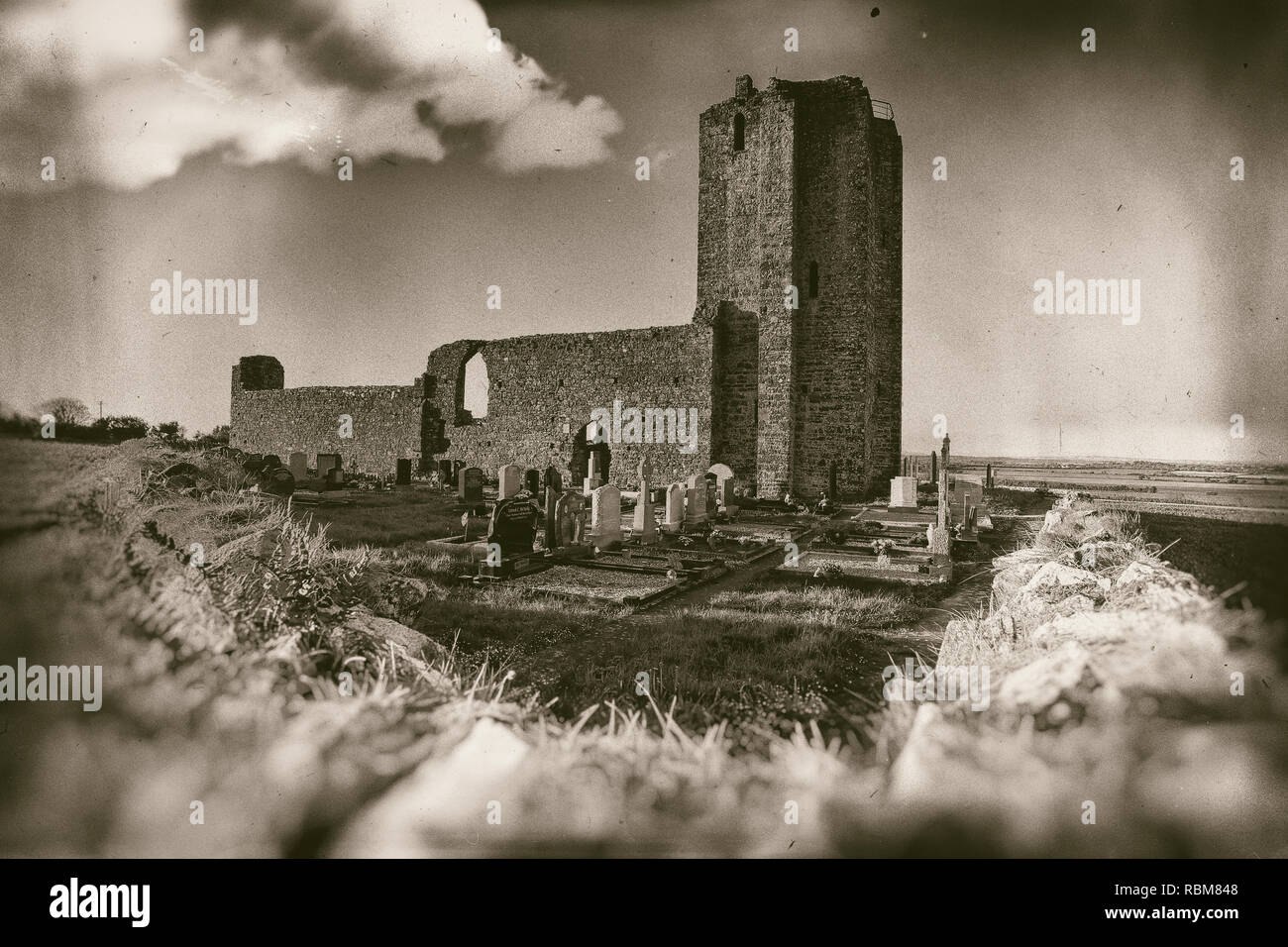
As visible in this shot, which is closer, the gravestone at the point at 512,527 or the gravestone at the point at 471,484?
the gravestone at the point at 512,527

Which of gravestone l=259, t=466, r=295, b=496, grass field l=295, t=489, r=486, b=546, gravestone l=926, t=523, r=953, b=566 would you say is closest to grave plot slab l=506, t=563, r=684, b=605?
grass field l=295, t=489, r=486, b=546

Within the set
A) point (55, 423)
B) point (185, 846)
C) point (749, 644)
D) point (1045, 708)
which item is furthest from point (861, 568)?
point (55, 423)

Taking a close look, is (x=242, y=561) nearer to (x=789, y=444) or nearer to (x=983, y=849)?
(x=983, y=849)

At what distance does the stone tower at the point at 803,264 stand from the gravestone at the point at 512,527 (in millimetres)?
8733

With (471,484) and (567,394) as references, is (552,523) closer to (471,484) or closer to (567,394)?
(471,484)

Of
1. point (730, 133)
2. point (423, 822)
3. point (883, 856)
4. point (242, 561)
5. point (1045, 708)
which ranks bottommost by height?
point (883, 856)

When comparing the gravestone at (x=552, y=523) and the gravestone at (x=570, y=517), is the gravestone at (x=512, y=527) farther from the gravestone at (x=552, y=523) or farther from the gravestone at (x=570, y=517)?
the gravestone at (x=570, y=517)

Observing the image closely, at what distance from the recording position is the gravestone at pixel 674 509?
33.1ft

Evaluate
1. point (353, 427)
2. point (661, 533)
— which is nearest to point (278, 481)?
point (353, 427)

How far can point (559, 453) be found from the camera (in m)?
17.7

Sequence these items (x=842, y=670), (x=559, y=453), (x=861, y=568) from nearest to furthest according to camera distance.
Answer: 1. (x=842, y=670)
2. (x=861, y=568)
3. (x=559, y=453)

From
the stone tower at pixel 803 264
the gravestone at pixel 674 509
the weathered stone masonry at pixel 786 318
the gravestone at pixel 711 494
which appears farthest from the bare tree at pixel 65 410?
the stone tower at pixel 803 264

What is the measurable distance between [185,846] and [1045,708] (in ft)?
9.79

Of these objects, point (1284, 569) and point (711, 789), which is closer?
point (711, 789)
